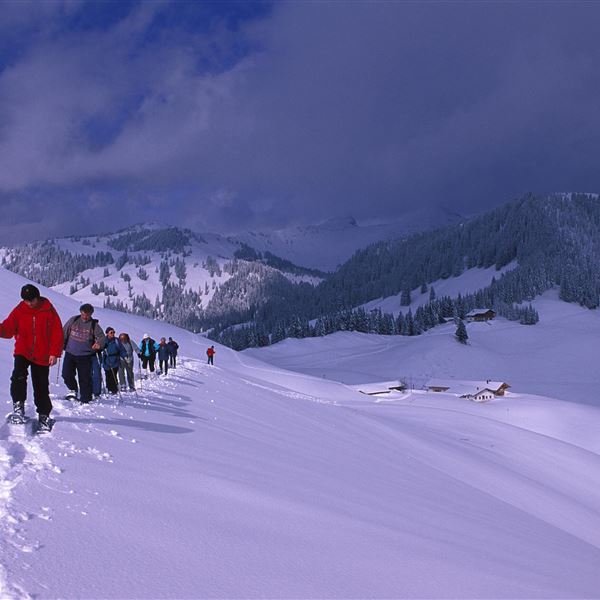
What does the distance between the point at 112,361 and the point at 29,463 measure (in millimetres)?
7729

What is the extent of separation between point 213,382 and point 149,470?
54.3 feet

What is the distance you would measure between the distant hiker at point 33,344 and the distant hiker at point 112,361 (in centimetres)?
493

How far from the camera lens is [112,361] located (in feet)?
40.2

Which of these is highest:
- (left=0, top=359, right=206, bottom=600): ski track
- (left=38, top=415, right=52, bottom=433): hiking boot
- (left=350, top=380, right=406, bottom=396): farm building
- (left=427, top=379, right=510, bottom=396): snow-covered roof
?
(left=38, top=415, right=52, bottom=433): hiking boot

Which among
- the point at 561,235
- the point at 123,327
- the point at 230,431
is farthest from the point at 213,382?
the point at 561,235

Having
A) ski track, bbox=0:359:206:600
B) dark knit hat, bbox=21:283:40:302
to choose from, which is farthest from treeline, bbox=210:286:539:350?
dark knit hat, bbox=21:283:40:302

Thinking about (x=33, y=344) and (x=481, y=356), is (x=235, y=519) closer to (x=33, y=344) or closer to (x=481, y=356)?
(x=33, y=344)

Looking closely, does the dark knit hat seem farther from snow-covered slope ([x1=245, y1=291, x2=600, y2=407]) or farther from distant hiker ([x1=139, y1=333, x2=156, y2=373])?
snow-covered slope ([x1=245, y1=291, x2=600, y2=407])

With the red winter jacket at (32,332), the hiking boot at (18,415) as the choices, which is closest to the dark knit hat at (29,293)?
the red winter jacket at (32,332)

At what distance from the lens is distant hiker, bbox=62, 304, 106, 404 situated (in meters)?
9.56

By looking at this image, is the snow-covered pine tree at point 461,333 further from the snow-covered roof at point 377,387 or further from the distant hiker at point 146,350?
the distant hiker at point 146,350

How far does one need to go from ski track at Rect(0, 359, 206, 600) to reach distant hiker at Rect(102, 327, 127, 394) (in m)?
1.92

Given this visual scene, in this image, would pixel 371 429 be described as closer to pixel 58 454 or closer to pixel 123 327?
pixel 58 454

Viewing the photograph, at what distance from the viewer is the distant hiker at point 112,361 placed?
11.8m
